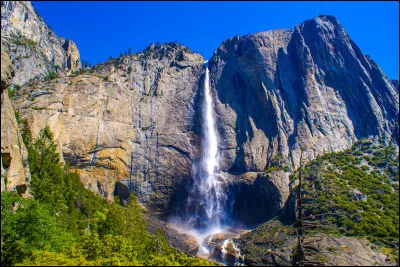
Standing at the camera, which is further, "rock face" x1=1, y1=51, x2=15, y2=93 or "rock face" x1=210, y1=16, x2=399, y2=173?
"rock face" x1=210, y1=16, x2=399, y2=173

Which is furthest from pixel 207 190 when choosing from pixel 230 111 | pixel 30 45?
pixel 30 45

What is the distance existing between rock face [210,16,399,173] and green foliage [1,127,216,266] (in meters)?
32.9

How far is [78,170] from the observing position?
7125 cm

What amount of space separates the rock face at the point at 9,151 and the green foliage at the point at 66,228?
2.32 metres

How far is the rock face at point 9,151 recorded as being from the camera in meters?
39.8

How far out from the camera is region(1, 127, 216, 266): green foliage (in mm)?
25422

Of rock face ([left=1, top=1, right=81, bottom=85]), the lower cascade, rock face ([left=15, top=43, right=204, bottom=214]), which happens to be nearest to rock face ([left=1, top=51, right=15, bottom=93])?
rock face ([left=15, top=43, right=204, bottom=214])

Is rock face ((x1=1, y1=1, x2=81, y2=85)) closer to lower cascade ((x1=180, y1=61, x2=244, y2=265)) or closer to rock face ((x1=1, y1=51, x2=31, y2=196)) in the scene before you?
rock face ((x1=1, y1=51, x2=31, y2=196))

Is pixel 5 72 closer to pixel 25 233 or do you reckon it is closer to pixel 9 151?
pixel 9 151

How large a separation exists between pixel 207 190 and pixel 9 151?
143ft

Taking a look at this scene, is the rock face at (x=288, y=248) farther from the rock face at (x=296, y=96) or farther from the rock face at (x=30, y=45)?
the rock face at (x=30, y=45)

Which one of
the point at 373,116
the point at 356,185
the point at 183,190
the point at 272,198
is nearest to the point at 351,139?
the point at 373,116

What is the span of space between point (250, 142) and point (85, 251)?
57.3 meters

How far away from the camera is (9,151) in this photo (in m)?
41.0
